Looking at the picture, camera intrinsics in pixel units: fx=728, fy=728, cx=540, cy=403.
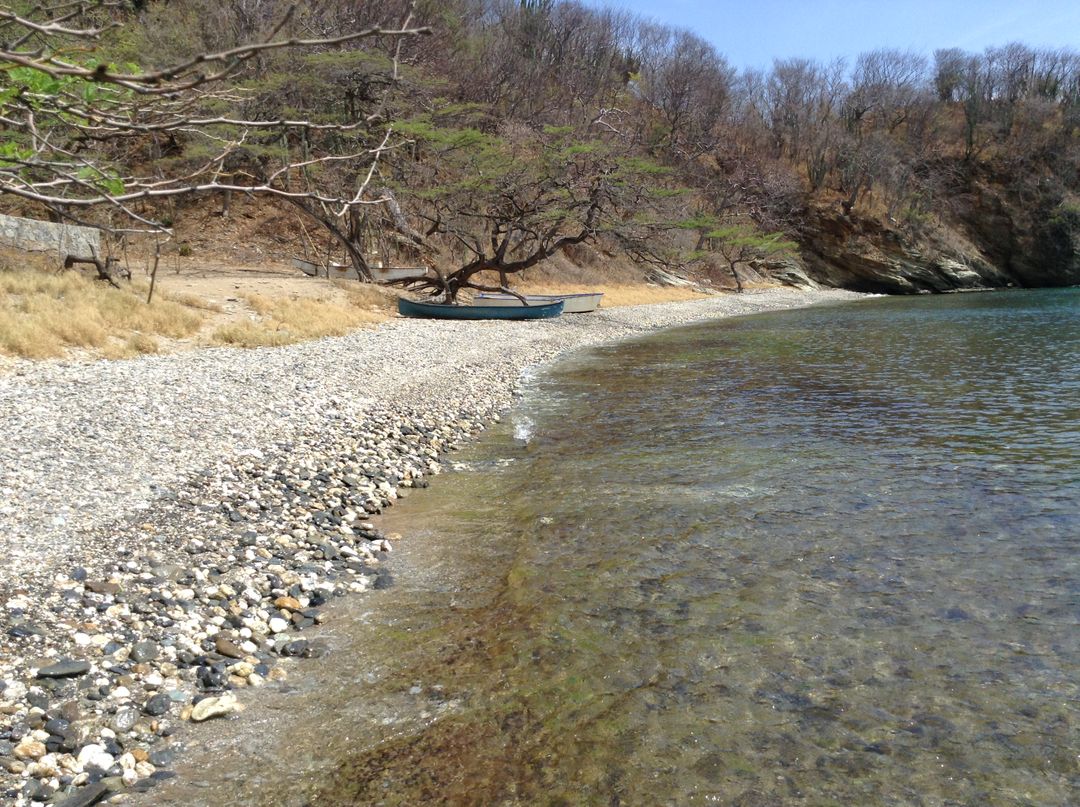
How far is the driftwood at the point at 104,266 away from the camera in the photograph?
18.3m

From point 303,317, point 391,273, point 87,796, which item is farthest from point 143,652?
point 391,273

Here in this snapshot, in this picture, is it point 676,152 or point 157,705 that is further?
point 676,152

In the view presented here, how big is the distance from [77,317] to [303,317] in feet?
21.2

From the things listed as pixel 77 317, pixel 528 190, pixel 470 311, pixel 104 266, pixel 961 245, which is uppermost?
pixel 961 245

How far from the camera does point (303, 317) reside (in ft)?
65.4

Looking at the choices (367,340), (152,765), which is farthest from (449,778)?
(367,340)

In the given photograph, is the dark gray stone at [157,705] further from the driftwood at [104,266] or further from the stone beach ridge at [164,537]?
the driftwood at [104,266]

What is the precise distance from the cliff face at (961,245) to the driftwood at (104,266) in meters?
52.3

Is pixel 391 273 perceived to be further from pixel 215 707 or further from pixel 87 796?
pixel 87 796

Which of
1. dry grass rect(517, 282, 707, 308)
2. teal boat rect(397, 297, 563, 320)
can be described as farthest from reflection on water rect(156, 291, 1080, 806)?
dry grass rect(517, 282, 707, 308)

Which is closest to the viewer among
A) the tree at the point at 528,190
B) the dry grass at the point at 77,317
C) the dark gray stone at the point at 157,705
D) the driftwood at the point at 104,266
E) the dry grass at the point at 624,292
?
the dark gray stone at the point at 157,705

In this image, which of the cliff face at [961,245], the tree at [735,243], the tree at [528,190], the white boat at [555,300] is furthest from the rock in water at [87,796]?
the cliff face at [961,245]

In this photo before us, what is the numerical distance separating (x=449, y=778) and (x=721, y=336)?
22.5 m

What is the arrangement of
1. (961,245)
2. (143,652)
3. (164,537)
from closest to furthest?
(143,652)
(164,537)
(961,245)
